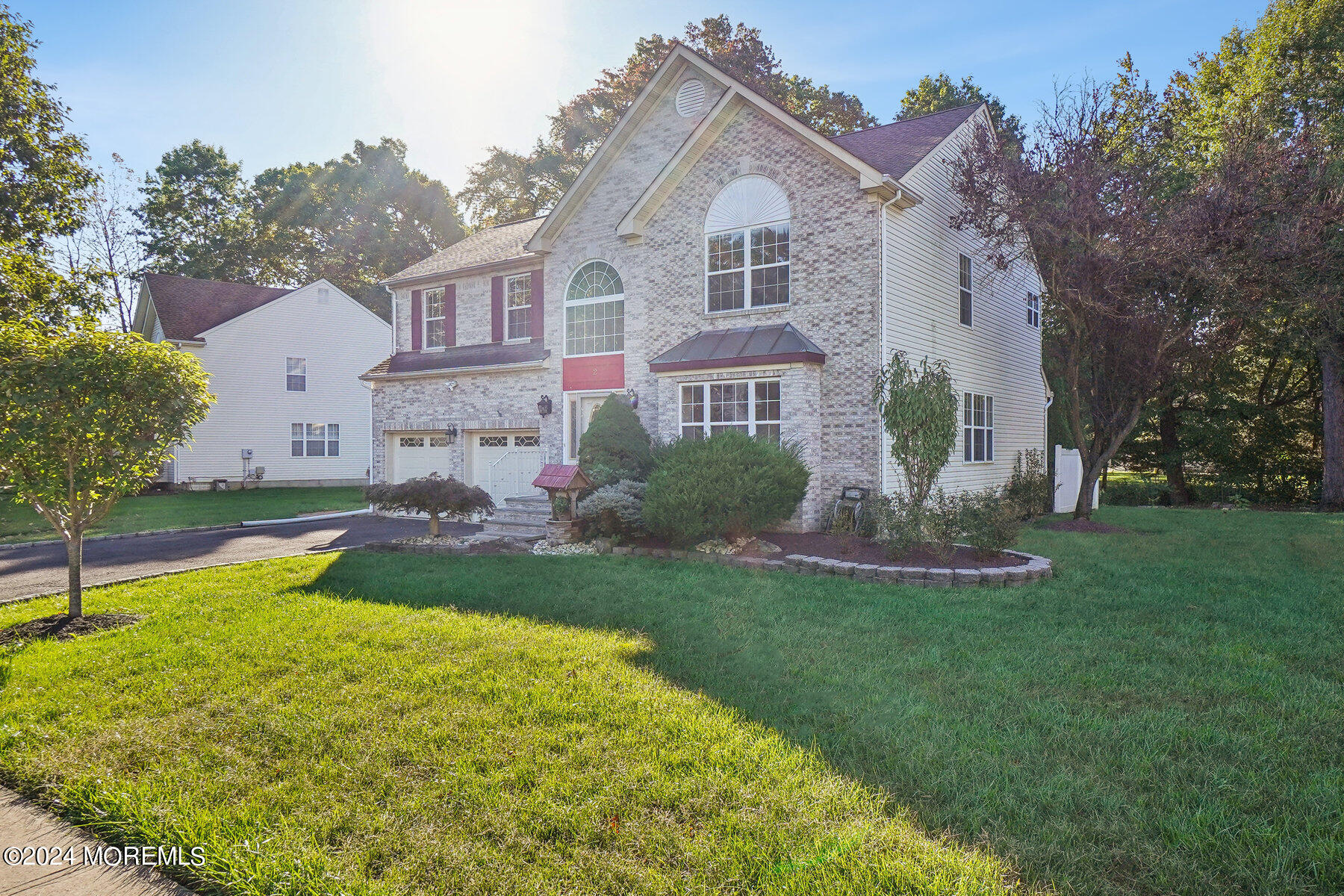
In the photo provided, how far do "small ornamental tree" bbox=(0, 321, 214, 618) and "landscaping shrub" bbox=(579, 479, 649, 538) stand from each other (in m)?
5.72

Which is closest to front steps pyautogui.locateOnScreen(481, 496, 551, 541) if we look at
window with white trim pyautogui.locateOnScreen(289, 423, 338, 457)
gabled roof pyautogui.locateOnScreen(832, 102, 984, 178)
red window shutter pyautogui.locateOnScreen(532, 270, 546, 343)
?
red window shutter pyautogui.locateOnScreen(532, 270, 546, 343)

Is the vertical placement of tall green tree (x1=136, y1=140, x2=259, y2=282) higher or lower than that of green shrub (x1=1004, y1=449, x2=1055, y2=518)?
higher

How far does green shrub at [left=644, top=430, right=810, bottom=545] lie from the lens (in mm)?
10508

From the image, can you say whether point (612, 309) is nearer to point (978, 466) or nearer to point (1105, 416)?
point (978, 466)

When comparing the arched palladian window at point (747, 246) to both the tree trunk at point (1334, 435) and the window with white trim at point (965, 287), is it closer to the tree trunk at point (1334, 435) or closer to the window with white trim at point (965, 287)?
the window with white trim at point (965, 287)

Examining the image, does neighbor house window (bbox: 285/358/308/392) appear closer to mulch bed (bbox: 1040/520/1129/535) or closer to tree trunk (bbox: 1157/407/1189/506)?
mulch bed (bbox: 1040/520/1129/535)

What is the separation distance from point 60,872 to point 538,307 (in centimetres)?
1510

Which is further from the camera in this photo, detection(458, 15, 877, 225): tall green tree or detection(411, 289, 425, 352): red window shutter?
detection(458, 15, 877, 225): tall green tree

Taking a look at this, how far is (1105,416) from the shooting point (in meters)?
16.7

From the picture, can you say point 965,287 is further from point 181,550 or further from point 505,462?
point 181,550

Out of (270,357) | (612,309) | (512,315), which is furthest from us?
(270,357)

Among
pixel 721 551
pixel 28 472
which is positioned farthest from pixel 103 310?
pixel 721 551

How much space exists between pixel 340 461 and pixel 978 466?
24.3 metres

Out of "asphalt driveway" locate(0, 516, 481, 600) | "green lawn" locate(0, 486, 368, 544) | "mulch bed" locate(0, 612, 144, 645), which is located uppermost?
"green lawn" locate(0, 486, 368, 544)
